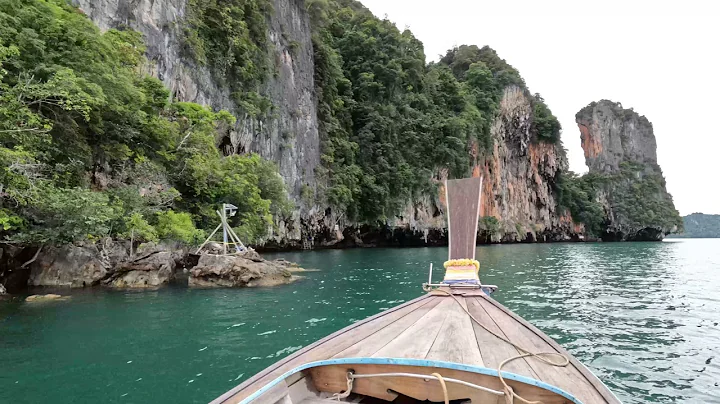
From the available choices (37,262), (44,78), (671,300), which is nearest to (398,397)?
(671,300)

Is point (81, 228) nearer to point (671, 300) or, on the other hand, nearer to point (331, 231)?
point (671, 300)

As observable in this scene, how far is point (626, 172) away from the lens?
5475 centimetres

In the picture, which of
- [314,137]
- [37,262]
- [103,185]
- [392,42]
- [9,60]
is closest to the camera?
[9,60]

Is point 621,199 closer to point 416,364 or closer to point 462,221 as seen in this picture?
point 462,221

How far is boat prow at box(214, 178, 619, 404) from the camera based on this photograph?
1.79m

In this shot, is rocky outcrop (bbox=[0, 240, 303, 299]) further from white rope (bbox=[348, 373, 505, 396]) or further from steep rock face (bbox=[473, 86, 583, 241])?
steep rock face (bbox=[473, 86, 583, 241])

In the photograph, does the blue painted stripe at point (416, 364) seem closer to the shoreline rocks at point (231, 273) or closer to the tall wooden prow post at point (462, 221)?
the tall wooden prow post at point (462, 221)

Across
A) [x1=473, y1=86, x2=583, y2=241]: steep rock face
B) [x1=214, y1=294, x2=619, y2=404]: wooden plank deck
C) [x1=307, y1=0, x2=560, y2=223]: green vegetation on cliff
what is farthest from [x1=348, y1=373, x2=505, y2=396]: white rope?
[x1=473, y1=86, x2=583, y2=241]: steep rock face

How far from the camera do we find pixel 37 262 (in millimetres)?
9867

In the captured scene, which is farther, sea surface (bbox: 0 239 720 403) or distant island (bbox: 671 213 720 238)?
distant island (bbox: 671 213 720 238)

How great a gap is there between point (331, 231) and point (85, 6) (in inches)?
733

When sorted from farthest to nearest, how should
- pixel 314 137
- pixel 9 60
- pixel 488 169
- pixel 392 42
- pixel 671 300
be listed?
pixel 488 169 → pixel 392 42 → pixel 314 137 → pixel 671 300 → pixel 9 60

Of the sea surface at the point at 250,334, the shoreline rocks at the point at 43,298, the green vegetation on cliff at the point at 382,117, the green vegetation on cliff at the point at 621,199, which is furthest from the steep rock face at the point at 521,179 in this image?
the shoreline rocks at the point at 43,298

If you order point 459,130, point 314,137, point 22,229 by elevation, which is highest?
point 459,130
